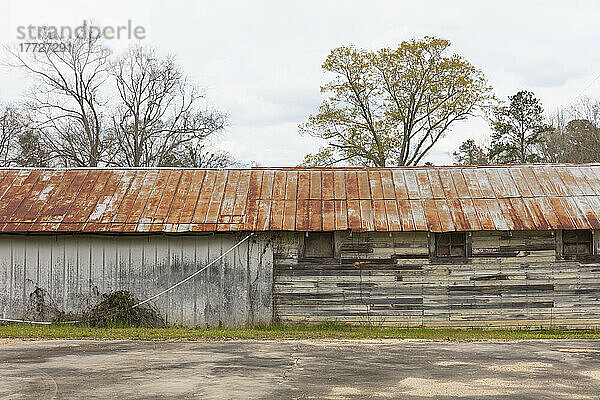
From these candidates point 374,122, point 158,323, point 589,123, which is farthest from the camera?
point 589,123

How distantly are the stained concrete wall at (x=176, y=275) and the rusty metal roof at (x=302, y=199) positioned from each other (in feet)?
1.77

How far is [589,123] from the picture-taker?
4406 centimetres

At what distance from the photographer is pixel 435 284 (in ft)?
55.2

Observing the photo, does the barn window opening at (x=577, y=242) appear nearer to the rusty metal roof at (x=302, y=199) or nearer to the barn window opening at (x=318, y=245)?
the rusty metal roof at (x=302, y=199)

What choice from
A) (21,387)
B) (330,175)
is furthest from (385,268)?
(21,387)

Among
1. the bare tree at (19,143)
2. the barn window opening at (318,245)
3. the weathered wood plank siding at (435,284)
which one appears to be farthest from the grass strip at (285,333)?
the bare tree at (19,143)

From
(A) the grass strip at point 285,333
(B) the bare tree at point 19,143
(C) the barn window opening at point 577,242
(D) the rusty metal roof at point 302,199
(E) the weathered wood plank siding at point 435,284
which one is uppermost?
(B) the bare tree at point 19,143

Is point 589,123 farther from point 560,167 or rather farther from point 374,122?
point 560,167

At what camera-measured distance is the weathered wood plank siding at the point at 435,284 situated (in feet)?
55.1

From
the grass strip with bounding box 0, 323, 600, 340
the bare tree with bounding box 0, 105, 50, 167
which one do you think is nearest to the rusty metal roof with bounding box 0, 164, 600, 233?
the grass strip with bounding box 0, 323, 600, 340

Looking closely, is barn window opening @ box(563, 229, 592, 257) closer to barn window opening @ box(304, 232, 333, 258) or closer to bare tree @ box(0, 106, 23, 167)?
barn window opening @ box(304, 232, 333, 258)

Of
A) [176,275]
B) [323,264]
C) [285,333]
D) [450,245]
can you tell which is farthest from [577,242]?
[176,275]

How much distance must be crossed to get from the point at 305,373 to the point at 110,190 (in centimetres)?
985

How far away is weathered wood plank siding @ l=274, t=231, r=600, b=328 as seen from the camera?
16781 millimetres
